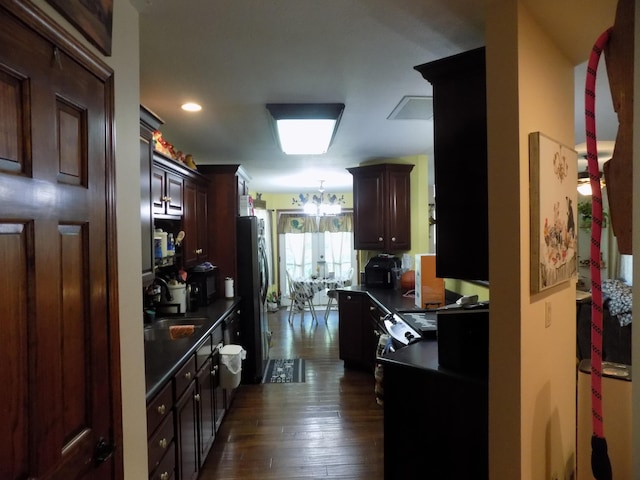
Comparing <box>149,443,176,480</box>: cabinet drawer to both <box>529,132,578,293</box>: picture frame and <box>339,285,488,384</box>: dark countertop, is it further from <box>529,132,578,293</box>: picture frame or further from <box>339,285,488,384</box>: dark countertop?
<box>529,132,578,293</box>: picture frame

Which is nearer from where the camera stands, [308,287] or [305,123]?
[305,123]

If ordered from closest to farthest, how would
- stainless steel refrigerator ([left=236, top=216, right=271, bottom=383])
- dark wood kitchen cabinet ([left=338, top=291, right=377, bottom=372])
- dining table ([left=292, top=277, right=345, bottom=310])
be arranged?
stainless steel refrigerator ([left=236, top=216, right=271, bottom=383]) < dark wood kitchen cabinet ([left=338, top=291, right=377, bottom=372]) < dining table ([left=292, top=277, right=345, bottom=310])

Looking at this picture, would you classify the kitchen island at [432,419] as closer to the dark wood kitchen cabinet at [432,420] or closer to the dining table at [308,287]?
the dark wood kitchen cabinet at [432,420]

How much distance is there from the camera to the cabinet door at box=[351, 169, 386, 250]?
157 inches

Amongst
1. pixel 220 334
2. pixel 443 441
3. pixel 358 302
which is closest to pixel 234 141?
pixel 220 334

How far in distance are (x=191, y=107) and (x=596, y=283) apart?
2.37m

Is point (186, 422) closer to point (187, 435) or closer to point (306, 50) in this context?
point (187, 435)

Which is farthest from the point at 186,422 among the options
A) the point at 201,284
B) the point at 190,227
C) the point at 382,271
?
the point at 382,271

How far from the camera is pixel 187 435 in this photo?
196cm

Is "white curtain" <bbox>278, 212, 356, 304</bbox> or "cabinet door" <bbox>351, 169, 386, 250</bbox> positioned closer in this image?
"cabinet door" <bbox>351, 169, 386, 250</bbox>

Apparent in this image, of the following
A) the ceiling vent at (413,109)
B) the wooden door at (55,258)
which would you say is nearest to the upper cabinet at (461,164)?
the ceiling vent at (413,109)

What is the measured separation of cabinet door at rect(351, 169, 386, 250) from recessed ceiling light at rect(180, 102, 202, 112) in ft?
7.16

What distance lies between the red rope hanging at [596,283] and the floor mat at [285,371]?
3204 millimetres

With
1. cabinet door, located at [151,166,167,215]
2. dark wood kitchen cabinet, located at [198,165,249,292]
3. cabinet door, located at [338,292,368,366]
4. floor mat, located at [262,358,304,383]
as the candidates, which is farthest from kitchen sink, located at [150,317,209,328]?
cabinet door, located at [338,292,368,366]
